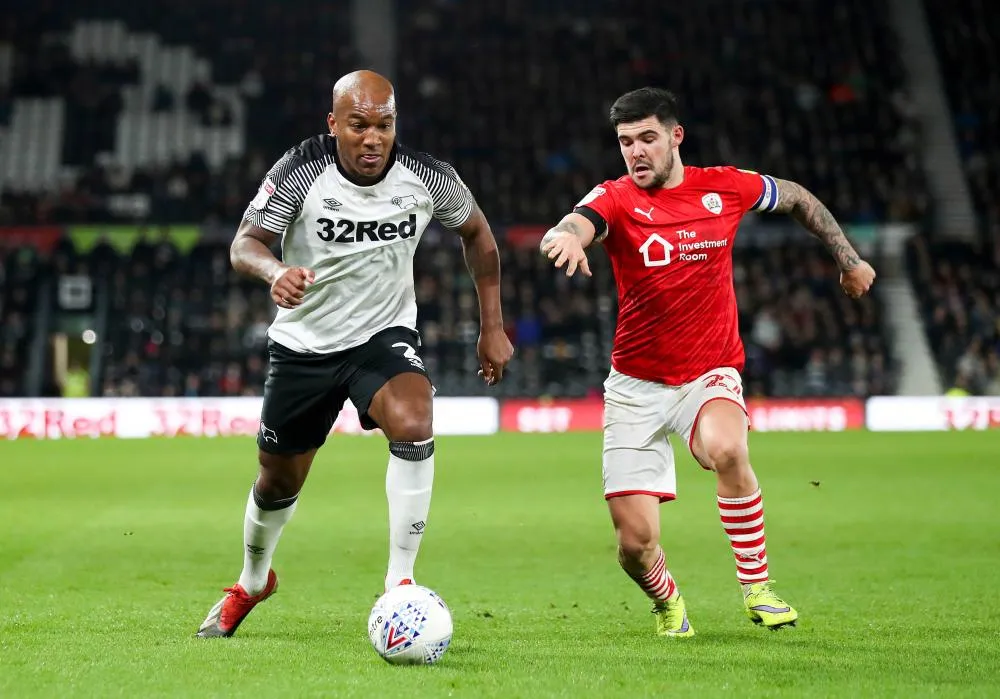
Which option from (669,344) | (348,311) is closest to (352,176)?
(348,311)

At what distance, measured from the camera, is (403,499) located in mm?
5797

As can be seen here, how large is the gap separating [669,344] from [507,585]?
88.5 inches

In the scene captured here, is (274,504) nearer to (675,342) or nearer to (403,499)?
(403,499)

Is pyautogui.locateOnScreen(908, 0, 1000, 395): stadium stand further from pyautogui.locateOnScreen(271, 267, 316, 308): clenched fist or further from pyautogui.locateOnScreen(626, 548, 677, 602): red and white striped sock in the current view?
pyautogui.locateOnScreen(271, 267, 316, 308): clenched fist

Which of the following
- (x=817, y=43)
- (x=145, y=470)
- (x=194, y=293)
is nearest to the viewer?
(x=145, y=470)

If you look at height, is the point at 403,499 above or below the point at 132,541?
above

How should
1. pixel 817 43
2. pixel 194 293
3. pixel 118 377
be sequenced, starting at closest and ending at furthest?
pixel 118 377 < pixel 194 293 < pixel 817 43

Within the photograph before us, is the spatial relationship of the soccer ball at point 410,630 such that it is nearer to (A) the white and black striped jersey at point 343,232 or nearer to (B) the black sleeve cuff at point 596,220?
(A) the white and black striped jersey at point 343,232

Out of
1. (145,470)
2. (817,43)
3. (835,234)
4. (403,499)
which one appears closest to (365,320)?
(403,499)

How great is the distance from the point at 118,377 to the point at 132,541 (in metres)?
14.9

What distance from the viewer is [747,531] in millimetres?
6316

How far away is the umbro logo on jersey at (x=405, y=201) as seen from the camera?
6152mm

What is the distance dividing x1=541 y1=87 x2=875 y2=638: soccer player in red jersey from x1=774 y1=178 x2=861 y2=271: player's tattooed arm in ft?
0.06

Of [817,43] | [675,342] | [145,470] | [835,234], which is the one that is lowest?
[145,470]
